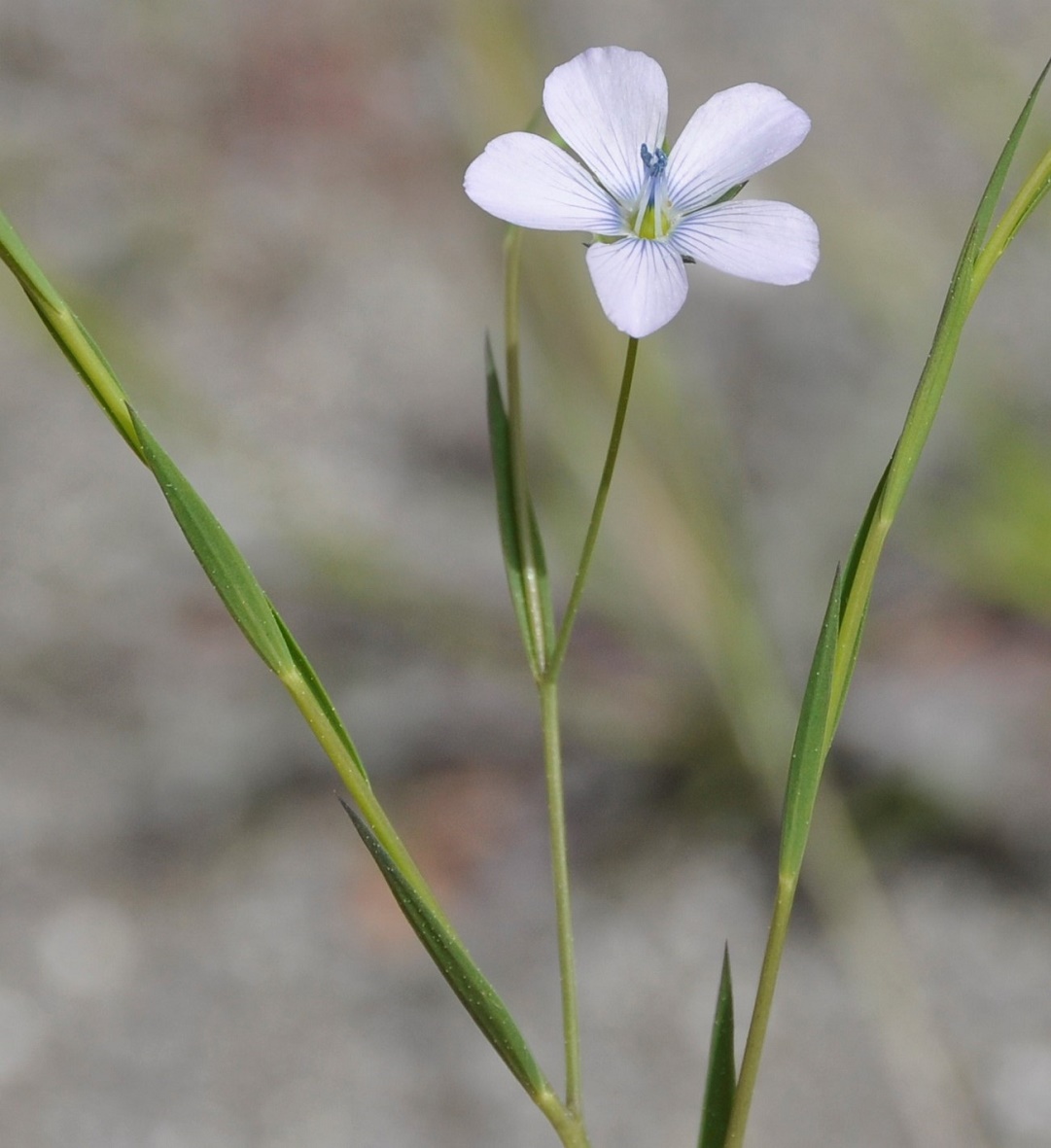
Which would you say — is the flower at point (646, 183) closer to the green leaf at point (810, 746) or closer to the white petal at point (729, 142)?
the white petal at point (729, 142)

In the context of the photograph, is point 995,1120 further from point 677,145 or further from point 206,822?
point 677,145

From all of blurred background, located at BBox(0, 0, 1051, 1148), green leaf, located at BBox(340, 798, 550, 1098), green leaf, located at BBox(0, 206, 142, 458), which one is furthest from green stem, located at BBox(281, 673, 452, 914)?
blurred background, located at BBox(0, 0, 1051, 1148)

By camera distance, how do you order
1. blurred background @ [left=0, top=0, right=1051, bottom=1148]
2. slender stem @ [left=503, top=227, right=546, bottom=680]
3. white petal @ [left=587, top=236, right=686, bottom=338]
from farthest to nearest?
1. blurred background @ [left=0, top=0, right=1051, bottom=1148]
2. slender stem @ [left=503, top=227, right=546, bottom=680]
3. white petal @ [left=587, top=236, right=686, bottom=338]

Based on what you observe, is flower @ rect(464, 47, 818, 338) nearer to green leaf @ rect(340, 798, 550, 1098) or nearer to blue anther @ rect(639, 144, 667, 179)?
blue anther @ rect(639, 144, 667, 179)

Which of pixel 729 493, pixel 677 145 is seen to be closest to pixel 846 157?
pixel 729 493

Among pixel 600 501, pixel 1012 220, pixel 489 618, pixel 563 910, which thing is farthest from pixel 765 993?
pixel 489 618
